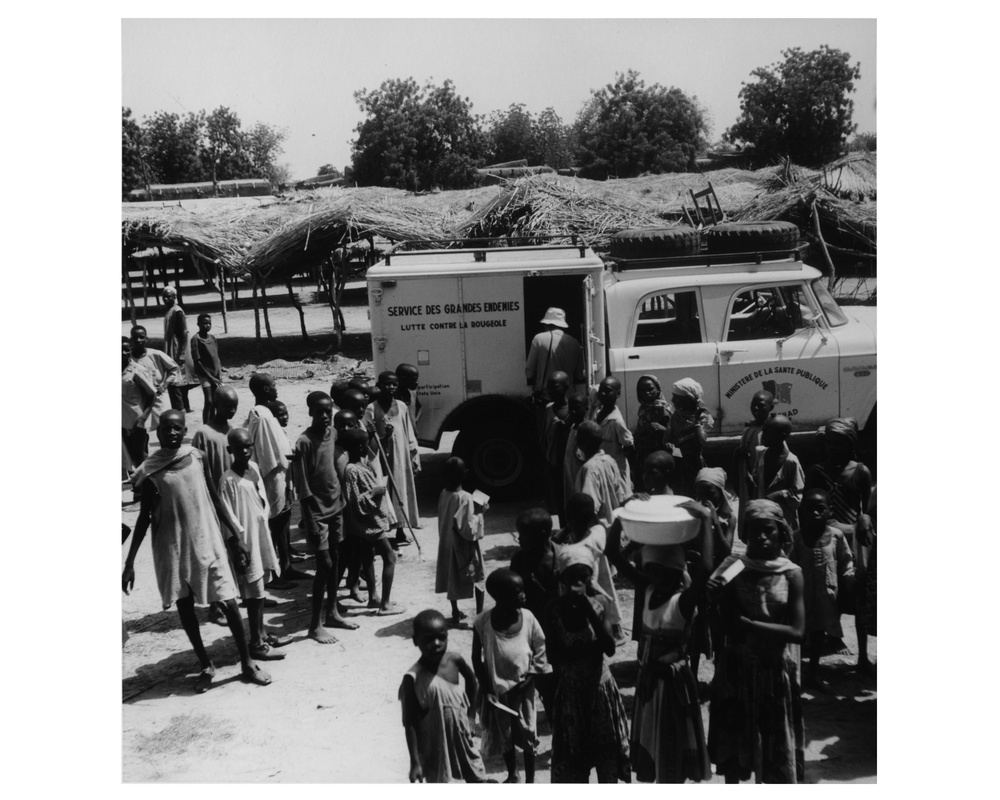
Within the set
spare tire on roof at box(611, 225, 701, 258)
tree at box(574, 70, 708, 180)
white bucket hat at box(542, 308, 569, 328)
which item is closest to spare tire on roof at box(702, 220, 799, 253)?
spare tire on roof at box(611, 225, 701, 258)

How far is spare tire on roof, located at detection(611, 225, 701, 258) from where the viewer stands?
30.2 feet

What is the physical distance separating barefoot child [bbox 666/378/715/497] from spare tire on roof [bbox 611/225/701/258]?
323cm

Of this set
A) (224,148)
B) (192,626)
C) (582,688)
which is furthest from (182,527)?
(224,148)

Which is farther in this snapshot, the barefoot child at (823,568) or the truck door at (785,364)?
the truck door at (785,364)

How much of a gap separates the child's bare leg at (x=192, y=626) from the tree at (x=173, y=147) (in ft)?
14.2

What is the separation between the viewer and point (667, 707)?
3922mm

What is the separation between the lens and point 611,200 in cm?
1919

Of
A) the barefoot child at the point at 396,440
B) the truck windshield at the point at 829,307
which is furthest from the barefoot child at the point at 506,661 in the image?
Result: the truck windshield at the point at 829,307

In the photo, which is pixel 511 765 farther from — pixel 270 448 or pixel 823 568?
pixel 270 448

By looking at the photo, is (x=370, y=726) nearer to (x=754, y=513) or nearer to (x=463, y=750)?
(x=463, y=750)

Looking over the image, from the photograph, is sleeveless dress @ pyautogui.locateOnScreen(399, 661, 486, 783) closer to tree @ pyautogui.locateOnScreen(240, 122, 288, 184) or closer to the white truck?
the white truck

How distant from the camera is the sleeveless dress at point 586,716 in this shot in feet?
12.9

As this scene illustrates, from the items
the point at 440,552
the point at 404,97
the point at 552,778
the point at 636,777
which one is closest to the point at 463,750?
the point at 552,778

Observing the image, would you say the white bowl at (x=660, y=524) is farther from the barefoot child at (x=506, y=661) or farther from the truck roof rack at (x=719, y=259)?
the truck roof rack at (x=719, y=259)
